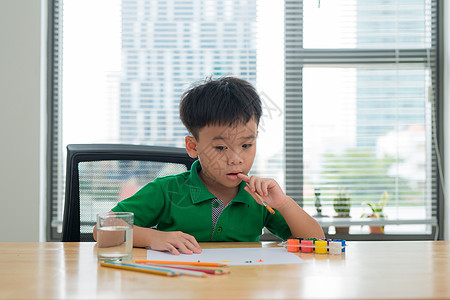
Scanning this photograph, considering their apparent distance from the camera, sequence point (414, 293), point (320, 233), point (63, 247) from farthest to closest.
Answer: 1. point (320, 233)
2. point (63, 247)
3. point (414, 293)

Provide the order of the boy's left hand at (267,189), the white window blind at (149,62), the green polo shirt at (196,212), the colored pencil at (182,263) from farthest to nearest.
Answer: the white window blind at (149,62), the green polo shirt at (196,212), the boy's left hand at (267,189), the colored pencil at (182,263)

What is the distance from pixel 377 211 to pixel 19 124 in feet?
6.24

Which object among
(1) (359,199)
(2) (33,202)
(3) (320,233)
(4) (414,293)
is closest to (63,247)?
(3) (320,233)

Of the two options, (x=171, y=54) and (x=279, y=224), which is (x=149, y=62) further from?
(x=279, y=224)

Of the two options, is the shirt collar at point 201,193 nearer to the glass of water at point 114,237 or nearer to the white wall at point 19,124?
the glass of water at point 114,237

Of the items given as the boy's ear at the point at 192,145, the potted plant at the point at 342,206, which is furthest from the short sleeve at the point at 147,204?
the potted plant at the point at 342,206

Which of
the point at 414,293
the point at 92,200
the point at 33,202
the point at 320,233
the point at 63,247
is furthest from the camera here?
the point at 33,202

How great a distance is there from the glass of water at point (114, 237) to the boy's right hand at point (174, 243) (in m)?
0.10

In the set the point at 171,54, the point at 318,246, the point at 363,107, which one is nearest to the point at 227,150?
the point at 318,246

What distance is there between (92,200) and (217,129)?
1.70ft

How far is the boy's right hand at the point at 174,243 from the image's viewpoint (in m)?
0.94

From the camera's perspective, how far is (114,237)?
0.87 m

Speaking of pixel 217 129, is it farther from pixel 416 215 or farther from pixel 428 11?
pixel 428 11

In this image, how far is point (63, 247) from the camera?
1035 mm
